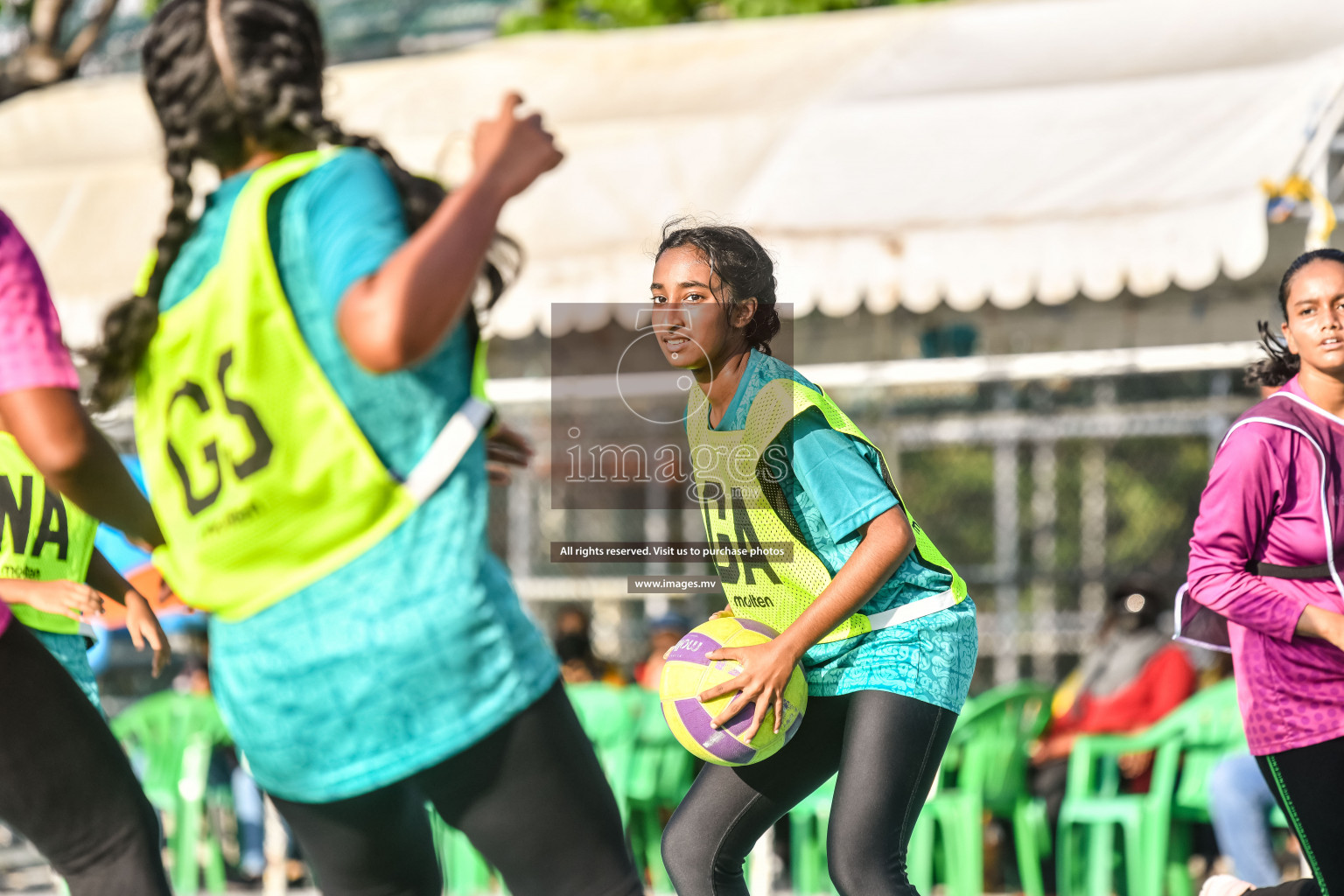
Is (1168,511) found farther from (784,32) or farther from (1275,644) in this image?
(1275,644)

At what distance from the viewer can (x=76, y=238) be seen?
923 cm

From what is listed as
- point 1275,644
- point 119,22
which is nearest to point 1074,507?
point 1275,644

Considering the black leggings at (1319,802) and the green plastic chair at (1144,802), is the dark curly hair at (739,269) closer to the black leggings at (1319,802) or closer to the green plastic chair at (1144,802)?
the black leggings at (1319,802)

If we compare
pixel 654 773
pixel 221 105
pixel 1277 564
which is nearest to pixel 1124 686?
pixel 654 773

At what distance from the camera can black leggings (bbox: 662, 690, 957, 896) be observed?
313 cm

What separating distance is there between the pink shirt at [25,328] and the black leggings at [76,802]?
0.69 m

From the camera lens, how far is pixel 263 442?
2.09 metres

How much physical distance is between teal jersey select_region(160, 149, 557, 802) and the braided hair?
104 mm

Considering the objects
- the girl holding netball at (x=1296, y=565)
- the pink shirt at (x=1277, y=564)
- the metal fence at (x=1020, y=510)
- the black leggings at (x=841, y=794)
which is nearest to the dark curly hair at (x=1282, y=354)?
the girl holding netball at (x=1296, y=565)

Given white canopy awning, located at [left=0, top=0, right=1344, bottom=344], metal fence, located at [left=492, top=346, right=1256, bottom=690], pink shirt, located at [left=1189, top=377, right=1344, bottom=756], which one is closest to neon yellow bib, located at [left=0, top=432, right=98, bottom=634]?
pink shirt, located at [left=1189, top=377, right=1344, bottom=756]

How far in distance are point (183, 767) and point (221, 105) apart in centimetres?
659

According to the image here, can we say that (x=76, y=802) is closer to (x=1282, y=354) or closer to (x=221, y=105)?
(x=221, y=105)

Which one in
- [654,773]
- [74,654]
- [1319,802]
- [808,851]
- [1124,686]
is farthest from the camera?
[1124,686]

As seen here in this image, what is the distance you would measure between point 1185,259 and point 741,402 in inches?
165
